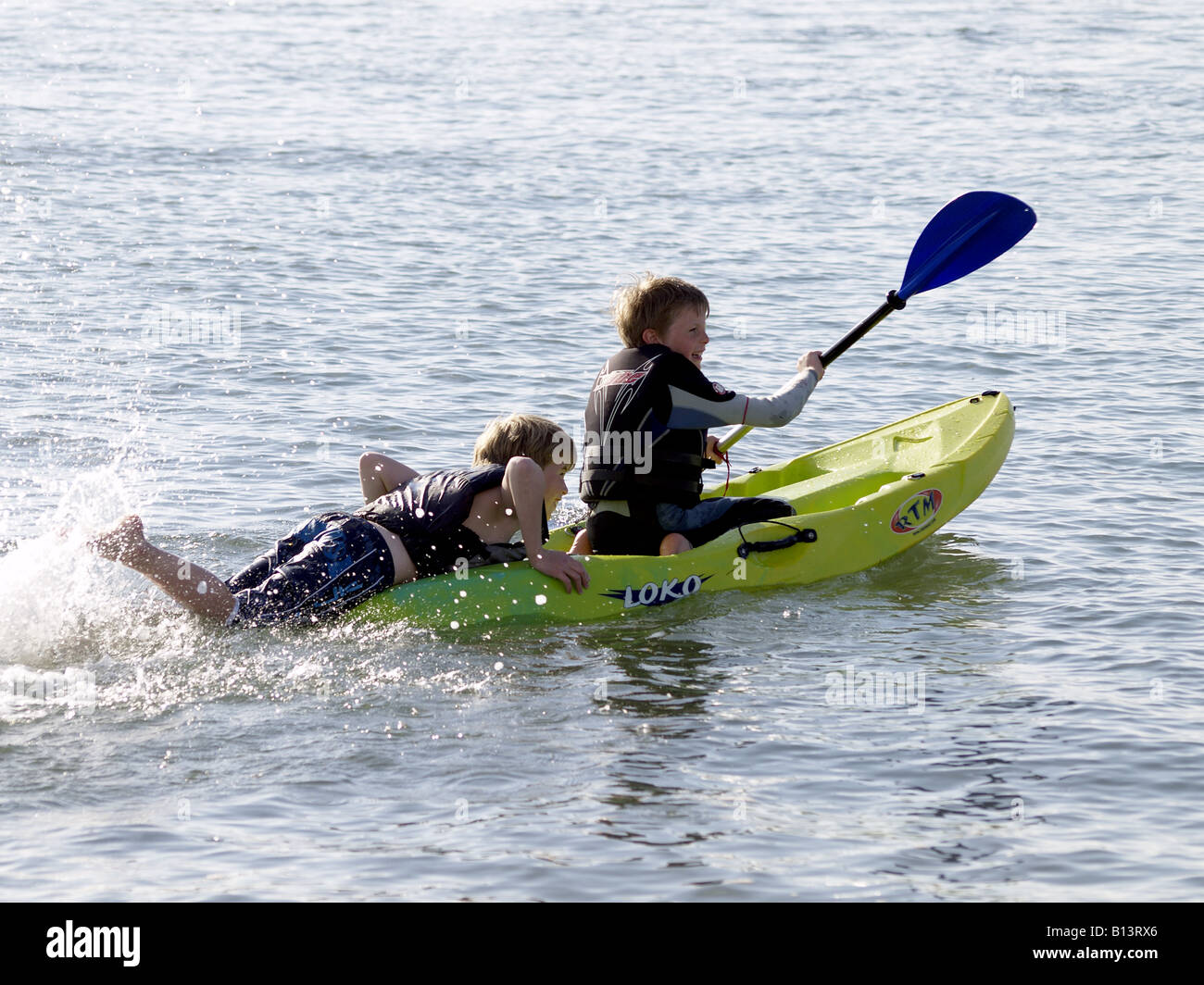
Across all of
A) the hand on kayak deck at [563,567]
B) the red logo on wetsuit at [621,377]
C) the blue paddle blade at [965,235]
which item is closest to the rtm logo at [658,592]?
the hand on kayak deck at [563,567]

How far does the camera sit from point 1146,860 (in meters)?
4.30

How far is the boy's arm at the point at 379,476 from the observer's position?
610 cm

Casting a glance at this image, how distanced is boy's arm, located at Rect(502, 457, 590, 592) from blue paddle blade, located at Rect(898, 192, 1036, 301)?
250cm

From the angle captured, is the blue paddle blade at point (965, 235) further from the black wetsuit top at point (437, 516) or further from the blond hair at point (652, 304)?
the black wetsuit top at point (437, 516)

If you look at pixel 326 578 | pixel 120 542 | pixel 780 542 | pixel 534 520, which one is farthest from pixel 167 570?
pixel 780 542

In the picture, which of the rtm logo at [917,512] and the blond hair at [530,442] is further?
the rtm logo at [917,512]

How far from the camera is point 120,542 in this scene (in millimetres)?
5348

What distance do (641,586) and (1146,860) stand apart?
2395 millimetres

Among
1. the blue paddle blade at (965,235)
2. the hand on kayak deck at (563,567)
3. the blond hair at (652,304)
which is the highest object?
the blue paddle blade at (965,235)

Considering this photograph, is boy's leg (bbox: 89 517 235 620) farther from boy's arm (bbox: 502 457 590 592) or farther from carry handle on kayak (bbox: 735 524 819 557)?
carry handle on kayak (bbox: 735 524 819 557)

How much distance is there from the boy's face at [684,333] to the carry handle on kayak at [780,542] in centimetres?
82

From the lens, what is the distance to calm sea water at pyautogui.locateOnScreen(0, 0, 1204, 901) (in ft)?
14.4

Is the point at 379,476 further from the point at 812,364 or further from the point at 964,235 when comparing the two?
the point at 964,235
